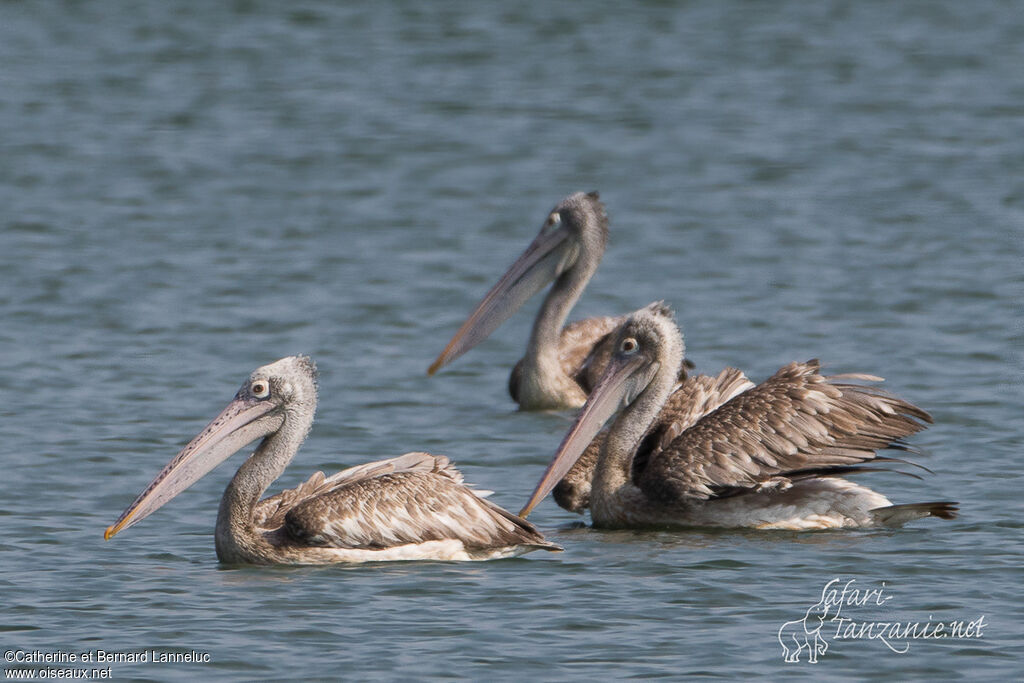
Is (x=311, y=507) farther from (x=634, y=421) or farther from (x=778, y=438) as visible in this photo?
(x=778, y=438)

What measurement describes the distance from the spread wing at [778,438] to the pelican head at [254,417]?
4.76ft

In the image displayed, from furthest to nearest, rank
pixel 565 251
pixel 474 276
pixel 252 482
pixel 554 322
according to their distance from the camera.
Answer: pixel 474 276, pixel 565 251, pixel 554 322, pixel 252 482

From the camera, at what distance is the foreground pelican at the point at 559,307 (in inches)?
434

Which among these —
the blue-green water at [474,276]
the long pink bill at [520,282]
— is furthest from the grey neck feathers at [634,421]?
the long pink bill at [520,282]

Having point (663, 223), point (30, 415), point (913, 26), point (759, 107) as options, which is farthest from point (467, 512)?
point (913, 26)

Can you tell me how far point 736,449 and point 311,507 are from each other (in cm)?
178

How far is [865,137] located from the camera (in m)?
19.4

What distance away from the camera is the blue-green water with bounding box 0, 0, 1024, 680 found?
6938 mm

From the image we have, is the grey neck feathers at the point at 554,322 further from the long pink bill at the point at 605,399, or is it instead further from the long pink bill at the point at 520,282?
the long pink bill at the point at 605,399

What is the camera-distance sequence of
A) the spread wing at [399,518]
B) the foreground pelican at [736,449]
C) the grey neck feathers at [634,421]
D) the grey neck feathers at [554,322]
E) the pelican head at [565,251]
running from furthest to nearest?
the pelican head at [565,251], the grey neck feathers at [554,322], the grey neck feathers at [634,421], the foreground pelican at [736,449], the spread wing at [399,518]

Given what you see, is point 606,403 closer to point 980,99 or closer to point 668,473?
point 668,473

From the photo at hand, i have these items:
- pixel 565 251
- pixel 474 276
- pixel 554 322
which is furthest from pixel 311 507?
pixel 474 276

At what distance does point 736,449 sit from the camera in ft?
27.4

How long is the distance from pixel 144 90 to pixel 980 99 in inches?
330
